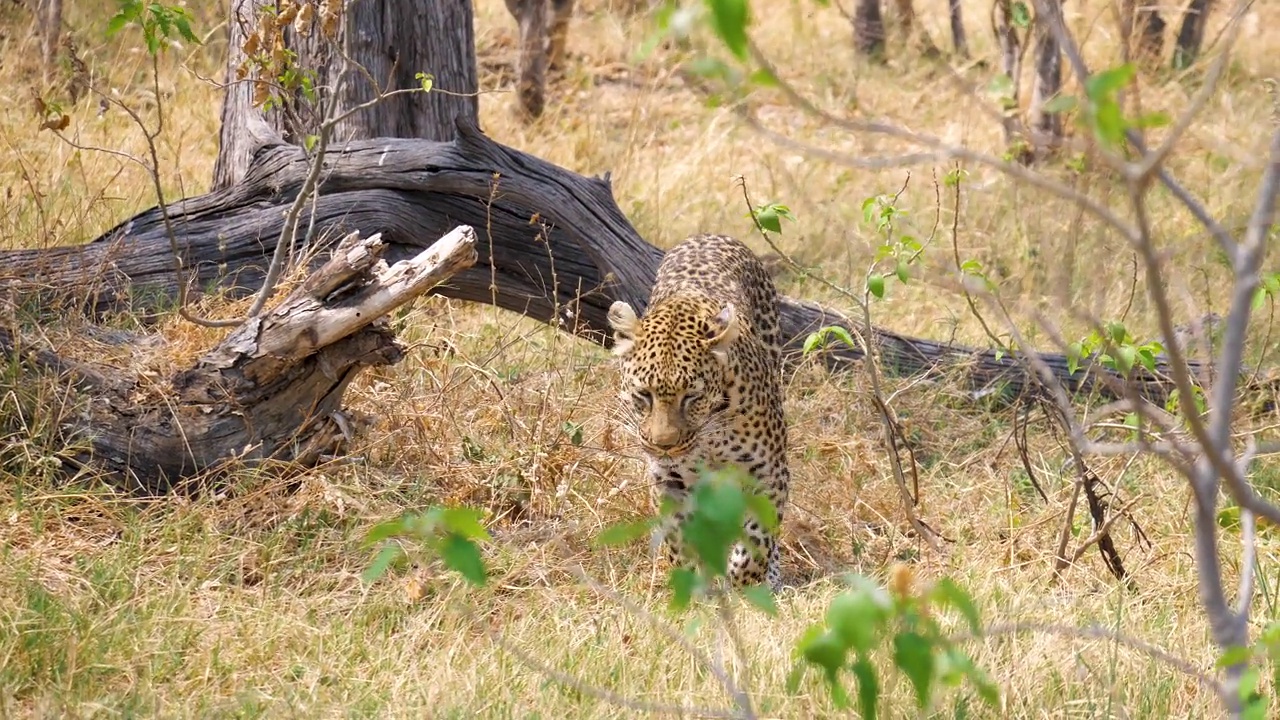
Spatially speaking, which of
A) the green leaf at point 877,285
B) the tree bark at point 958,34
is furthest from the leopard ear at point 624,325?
the tree bark at point 958,34

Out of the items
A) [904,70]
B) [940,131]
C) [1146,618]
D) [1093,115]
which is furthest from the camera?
[904,70]

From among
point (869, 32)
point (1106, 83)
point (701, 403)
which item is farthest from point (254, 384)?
point (869, 32)

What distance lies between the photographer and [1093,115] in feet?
5.94

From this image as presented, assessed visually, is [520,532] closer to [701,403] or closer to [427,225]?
[701,403]

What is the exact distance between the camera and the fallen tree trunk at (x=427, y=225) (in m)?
6.23

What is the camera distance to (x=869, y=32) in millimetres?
13586

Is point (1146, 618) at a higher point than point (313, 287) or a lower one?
lower

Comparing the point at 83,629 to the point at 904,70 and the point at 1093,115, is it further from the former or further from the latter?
the point at 904,70

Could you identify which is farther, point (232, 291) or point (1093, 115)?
point (232, 291)

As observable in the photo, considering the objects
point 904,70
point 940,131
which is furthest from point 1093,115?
point 904,70

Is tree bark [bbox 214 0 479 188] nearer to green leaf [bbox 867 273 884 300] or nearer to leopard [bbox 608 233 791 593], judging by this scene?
leopard [bbox 608 233 791 593]

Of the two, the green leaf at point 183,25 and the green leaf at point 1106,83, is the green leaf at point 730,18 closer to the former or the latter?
the green leaf at point 1106,83

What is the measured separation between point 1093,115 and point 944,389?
17.4 ft

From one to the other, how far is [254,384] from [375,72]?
9.00ft
